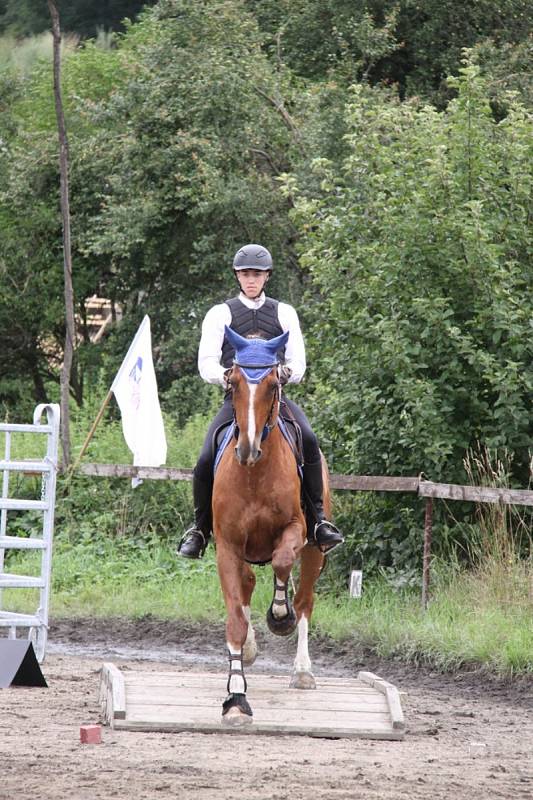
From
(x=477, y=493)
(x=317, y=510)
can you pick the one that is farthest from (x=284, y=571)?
(x=477, y=493)

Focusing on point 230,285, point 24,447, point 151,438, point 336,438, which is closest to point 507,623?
point 336,438

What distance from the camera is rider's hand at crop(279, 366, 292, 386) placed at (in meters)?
7.62

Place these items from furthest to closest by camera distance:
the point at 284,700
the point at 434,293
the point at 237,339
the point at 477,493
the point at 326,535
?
the point at 434,293, the point at 477,493, the point at 326,535, the point at 284,700, the point at 237,339

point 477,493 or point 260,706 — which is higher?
point 477,493

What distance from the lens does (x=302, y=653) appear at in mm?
8656

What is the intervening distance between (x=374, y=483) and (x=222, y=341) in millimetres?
4129

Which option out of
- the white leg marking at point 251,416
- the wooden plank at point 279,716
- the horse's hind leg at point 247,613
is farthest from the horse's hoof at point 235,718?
the horse's hind leg at point 247,613

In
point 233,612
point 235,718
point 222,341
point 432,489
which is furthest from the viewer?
point 432,489

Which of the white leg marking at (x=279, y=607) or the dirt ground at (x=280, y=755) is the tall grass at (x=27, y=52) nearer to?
the dirt ground at (x=280, y=755)

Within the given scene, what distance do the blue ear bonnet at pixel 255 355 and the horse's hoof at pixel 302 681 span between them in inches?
88.5

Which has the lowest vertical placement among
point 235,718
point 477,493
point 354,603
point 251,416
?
point 354,603

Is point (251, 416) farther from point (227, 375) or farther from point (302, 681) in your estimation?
point (302, 681)

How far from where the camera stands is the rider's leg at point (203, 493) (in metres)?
8.41

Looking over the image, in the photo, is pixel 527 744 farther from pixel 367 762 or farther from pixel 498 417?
pixel 498 417
